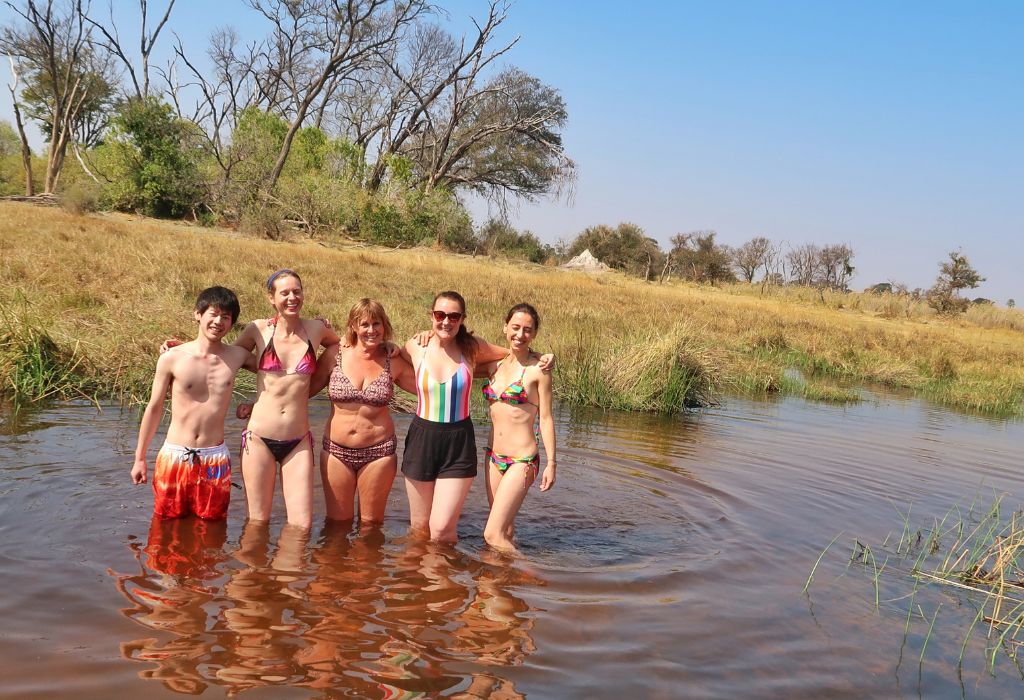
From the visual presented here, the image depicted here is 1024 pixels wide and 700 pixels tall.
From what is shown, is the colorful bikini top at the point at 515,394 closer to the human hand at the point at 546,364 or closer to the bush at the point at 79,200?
the human hand at the point at 546,364

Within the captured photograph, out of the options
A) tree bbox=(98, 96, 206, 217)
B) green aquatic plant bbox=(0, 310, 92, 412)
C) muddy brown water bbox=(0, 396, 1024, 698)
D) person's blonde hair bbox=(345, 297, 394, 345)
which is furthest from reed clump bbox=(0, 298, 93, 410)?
tree bbox=(98, 96, 206, 217)

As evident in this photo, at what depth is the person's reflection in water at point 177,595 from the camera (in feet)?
11.6

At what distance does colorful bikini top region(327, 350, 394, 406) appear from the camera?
200 inches

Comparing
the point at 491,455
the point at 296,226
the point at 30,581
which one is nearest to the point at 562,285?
the point at 296,226

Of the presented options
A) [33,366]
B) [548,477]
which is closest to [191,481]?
[548,477]

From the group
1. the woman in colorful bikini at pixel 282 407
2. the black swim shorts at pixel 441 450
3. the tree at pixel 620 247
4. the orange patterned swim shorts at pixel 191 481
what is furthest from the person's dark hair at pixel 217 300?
the tree at pixel 620 247

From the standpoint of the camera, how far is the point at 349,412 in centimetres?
512

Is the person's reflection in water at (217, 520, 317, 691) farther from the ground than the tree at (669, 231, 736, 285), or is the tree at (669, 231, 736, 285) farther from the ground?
the tree at (669, 231, 736, 285)

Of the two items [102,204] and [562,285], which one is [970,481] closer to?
[562,285]

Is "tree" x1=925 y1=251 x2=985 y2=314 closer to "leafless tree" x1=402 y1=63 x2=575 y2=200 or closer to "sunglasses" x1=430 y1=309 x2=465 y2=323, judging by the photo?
"leafless tree" x1=402 y1=63 x2=575 y2=200

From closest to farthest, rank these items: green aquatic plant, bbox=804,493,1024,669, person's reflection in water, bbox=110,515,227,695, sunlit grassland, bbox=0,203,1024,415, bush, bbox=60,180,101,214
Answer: person's reflection in water, bbox=110,515,227,695 → green aquatic plant, bbox=804,493,1024,669 → sunlit grassland, bbox=0,203,1024,415 → bush, bbox=60,180,101,214

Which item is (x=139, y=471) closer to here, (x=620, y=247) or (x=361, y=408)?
(x=361, y=408)

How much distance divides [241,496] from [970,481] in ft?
24.2

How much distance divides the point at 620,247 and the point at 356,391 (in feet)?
132
